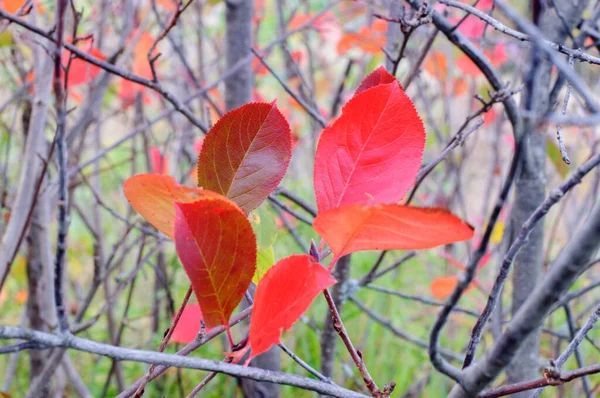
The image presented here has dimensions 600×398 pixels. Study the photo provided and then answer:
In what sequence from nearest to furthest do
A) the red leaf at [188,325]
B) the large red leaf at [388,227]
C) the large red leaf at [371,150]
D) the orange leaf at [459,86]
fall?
1. the large red leaf at [388,227]
2. the large red leaf at [371,150]
3. the red leaf at [188,325]
4. the orange leaf at [459,86]

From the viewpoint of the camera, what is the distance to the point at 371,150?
15.4 inches

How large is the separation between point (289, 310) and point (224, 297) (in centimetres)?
5

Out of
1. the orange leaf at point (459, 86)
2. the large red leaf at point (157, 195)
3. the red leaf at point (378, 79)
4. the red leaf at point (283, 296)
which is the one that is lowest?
the red leaf at point (283, 296)

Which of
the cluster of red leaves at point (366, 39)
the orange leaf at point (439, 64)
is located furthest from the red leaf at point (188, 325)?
the orange leaf at point (439, 64)

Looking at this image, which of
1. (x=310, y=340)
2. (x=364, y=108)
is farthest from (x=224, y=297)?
(x=310, y=340)

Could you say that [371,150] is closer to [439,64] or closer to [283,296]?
[283,296]

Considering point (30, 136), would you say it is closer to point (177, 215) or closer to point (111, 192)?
point (177, 215)

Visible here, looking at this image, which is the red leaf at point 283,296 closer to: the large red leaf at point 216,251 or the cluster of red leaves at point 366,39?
the large red leaf at point 216,251

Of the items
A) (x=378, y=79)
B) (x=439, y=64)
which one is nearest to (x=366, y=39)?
(x=439, y=64)

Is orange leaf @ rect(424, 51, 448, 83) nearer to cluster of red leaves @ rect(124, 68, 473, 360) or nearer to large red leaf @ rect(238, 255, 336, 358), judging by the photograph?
cluster of red leaves @ rect(124, 68, 473, 360)

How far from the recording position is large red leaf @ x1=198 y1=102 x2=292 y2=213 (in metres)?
0.40

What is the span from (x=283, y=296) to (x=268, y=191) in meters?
0.09

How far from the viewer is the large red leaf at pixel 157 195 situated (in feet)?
1.12

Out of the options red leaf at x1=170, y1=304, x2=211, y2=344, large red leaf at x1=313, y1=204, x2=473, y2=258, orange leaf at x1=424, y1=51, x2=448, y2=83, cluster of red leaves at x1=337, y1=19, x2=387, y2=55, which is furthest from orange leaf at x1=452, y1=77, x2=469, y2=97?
large red leaf at x1=313, y1=204, x2=473, y2=258
